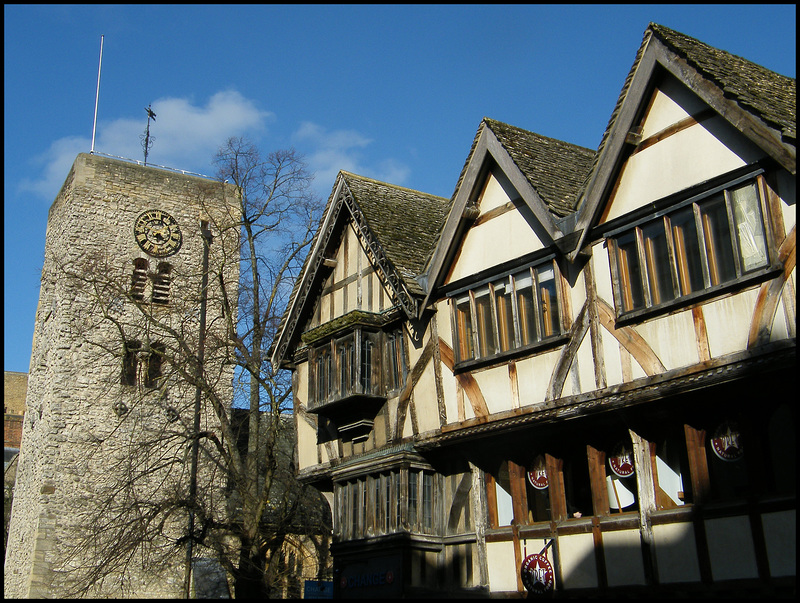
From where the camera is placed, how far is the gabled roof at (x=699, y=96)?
10836mm

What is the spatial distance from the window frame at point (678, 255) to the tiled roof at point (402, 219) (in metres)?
3.91

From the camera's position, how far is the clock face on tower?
3862 cm

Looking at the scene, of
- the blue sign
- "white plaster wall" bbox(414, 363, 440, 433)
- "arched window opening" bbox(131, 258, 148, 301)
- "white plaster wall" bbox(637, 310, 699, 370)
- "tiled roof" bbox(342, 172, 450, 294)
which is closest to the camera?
"white plaster wall" bbox(637, 310, 699, 370)

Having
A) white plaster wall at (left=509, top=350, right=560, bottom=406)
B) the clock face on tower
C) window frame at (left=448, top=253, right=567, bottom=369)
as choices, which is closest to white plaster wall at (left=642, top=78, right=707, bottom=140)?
window frame at (left=448, top=253, right=567, bottom=369)

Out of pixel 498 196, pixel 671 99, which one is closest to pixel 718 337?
pixel 671 99

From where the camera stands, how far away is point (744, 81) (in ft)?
40.0

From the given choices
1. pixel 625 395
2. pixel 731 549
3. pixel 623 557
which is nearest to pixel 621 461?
pixel 625 395

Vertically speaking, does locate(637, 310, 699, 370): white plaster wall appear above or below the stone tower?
below

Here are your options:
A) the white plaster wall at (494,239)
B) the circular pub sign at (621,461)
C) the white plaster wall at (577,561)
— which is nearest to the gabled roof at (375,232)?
the white plaster wall at (494,239)

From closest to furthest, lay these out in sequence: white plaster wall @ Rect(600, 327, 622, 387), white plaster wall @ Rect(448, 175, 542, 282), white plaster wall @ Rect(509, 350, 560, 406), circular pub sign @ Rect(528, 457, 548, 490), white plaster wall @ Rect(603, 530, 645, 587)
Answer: white plaster wall @ Rect(603, 530, 645, 587) → white plaster wall @ Rect(600, 327, 622, 387) → white plaster wall @ Rect(509, 350, 560, 406) → circular pub sign @ Rect(528, 457, 548, 490) → white plaster wall @ Rect(448, 175, 542, 282)

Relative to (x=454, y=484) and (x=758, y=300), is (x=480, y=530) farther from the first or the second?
(x=758, y=300)

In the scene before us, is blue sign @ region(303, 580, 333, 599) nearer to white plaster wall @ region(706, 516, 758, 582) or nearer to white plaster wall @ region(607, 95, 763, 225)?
white plaster wall @ region(706, 516, 758, 582)

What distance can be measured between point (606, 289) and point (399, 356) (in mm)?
4670

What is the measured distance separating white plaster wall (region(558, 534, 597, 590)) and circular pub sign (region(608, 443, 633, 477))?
3.06ft
